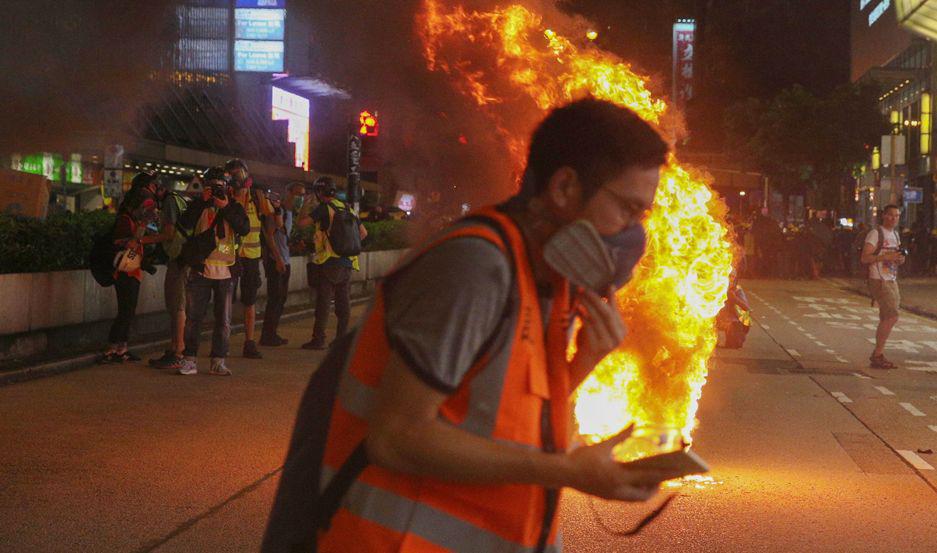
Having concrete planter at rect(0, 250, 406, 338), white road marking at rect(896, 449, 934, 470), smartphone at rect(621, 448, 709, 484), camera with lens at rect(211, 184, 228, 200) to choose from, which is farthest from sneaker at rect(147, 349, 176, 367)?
smartphone at rect(621, 448, 709, 484)

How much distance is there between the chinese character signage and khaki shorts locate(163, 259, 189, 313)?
38220 millimetres

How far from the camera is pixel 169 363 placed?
464 inches

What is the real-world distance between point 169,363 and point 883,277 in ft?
25.8

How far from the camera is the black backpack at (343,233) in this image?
1363 centimetres

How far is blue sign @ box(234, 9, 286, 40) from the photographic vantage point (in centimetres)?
3744

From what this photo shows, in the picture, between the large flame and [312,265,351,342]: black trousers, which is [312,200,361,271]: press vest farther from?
the large flame

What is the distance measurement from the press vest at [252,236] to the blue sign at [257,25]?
2553 cm

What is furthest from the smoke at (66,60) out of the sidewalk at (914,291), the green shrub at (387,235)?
the sidewalk at (914,291)

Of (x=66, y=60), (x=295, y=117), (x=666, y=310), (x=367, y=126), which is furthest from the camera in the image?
(x=295, y=117)

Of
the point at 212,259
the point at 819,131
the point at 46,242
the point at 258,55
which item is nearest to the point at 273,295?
the point at 46,242

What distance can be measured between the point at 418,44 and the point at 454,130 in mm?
1358

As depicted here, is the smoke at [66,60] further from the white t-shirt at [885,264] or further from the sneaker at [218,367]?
the white t-shirt at [885,264]

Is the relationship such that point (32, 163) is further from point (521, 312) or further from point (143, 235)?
point (521, 312)

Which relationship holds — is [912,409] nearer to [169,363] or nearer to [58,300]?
[169,363]
